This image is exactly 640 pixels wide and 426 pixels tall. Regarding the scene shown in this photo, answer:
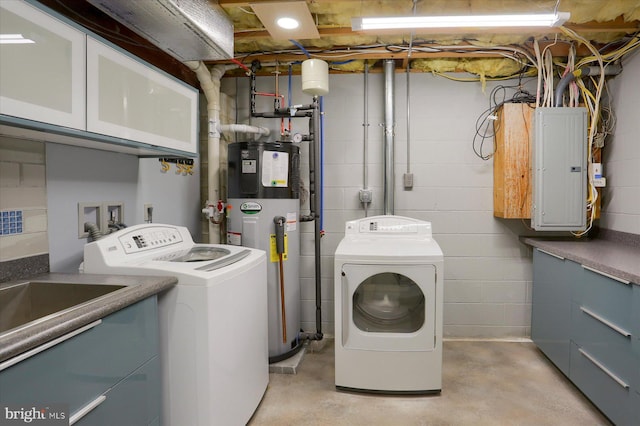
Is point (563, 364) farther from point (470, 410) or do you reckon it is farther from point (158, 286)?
point (158, 286)

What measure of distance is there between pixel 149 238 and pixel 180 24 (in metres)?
1.16

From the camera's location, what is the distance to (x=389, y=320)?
252cm

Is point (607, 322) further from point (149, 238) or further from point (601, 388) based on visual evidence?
point (149, 238)

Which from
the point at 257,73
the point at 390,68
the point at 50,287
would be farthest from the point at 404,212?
the point at 50,287

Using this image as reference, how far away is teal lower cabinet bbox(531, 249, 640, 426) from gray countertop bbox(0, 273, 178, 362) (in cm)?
224

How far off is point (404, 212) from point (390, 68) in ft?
4.03

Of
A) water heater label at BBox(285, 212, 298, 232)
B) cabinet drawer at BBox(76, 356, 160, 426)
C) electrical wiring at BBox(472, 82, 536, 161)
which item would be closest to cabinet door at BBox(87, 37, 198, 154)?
water heater label at BBox(285, 212, 298, 232)

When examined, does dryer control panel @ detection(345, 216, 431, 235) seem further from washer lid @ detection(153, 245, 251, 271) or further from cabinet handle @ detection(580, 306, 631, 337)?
cabinet handle @ detection(580, 306, 631, 337)

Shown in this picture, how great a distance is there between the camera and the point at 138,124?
69.9 inches

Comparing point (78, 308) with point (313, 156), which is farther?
point (313, 156)

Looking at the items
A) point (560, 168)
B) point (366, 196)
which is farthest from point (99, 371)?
point (560, 168)

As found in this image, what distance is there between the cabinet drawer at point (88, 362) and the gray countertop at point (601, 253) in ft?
7.41

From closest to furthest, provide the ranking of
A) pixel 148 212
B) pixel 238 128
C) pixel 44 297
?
pixel 44 297
pixel 148 212
pixel 238 128

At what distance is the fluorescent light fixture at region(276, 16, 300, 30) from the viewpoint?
233cm
